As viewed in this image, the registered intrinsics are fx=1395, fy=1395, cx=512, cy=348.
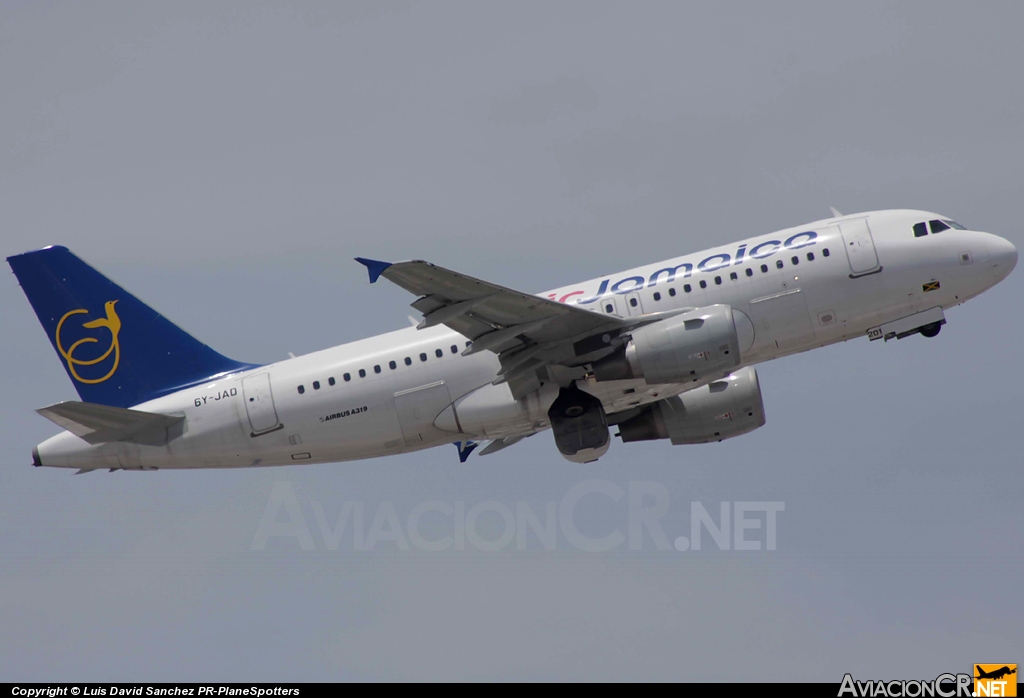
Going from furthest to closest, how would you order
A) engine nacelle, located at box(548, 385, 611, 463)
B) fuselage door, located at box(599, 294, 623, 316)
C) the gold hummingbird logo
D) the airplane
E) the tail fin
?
the gold hummingbird logo, the tail fin, fuselage door, located at box(599, 294, 623, 316), engine nacelle, located at box(548, 385, 611, 463), the airplane

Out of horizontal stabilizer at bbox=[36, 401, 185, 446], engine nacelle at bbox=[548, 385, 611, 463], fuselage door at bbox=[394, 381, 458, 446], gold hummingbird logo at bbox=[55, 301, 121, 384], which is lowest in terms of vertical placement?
engine nacelle at bbox=[548, 385, 611, 463]

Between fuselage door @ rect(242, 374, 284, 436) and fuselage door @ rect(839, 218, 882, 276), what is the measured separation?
18.2m

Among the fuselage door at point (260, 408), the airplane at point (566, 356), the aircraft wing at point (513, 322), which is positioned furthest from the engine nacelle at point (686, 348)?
the fuselage door at point (260, 408)

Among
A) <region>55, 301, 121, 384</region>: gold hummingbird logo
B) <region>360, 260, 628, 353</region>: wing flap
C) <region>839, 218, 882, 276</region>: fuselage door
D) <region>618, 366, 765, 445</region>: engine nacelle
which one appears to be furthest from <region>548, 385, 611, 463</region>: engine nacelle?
<region>55, 301, 121, 384</region>: gold hummingbird logo

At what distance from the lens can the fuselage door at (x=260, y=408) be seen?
43188 mm

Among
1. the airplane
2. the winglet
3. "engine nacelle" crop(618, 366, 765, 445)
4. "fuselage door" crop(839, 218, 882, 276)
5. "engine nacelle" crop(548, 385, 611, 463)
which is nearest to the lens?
the winglet

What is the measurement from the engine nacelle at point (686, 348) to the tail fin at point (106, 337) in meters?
12.9

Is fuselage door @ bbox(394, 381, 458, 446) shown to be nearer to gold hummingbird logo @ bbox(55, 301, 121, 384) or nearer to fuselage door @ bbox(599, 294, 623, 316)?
fuselage door @ bbox(599, 294, 623, 316)

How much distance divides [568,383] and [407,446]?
17.6 feet

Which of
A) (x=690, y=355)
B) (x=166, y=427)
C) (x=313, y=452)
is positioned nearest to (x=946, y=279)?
(x=690, y=355)

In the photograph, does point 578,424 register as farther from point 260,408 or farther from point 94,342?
point 94,342

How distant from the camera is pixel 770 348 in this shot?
41.9 m

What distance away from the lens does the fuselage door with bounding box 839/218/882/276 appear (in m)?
42.0

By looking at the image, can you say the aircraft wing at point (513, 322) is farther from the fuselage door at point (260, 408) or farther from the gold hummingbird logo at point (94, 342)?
the gold hummingbird logo at point (94, 342)
